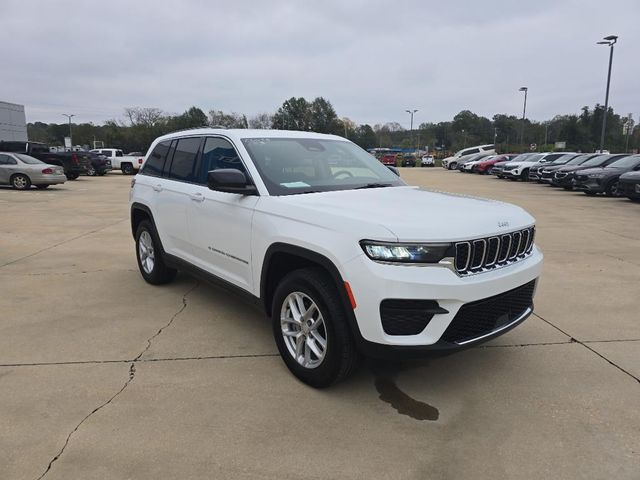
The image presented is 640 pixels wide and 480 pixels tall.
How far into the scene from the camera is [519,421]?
2996 millimetres

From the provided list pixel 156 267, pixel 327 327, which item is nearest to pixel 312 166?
pixel 327 327

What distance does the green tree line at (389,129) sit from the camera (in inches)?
3054

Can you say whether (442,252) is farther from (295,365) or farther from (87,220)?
(87,220)

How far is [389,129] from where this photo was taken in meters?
125

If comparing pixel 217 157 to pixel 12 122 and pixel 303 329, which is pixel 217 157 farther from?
pixel 12 122

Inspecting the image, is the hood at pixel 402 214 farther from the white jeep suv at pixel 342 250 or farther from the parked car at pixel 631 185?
the parked car at pixel 631 185

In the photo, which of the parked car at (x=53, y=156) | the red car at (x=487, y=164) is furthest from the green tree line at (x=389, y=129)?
the parked car at (x=53, y=156)

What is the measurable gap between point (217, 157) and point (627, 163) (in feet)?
60.7

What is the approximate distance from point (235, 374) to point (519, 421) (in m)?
1.97

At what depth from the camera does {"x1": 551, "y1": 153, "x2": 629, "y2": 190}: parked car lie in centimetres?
1949

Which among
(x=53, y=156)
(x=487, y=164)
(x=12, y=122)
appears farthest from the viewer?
(x=12, y=122)

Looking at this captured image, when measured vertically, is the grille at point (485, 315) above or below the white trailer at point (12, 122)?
below

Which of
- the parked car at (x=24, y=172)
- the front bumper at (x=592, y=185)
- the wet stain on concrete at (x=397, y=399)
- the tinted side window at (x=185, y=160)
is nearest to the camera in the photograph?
the wet stain on concrete at (x=397, y=399)

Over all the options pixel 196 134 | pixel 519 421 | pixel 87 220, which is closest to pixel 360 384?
pixel 519 421
